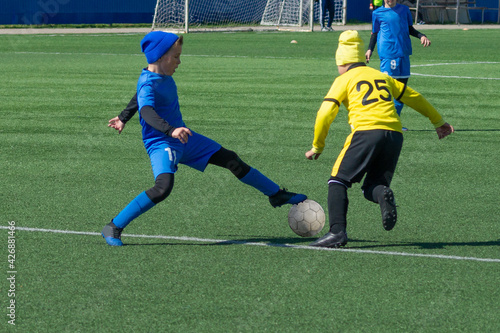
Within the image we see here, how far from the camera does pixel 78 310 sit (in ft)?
16.4

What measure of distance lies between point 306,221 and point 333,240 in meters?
0.40

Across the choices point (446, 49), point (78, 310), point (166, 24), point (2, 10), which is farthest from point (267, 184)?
point (2, 10)

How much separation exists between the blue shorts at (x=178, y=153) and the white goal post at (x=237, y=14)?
30855 mm

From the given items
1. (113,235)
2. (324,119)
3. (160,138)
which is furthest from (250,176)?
(113,235)

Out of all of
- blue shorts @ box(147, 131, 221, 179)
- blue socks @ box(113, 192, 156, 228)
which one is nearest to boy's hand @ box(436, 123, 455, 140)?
blue shorts @ box(147, 131, 221, 179)

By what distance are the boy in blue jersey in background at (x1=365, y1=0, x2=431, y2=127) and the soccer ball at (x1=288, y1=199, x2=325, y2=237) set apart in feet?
18.3

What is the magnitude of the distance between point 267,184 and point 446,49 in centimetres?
2287

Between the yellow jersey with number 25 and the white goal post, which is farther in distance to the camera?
the white goal post

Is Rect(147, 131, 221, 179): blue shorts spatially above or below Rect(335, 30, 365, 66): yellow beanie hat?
below

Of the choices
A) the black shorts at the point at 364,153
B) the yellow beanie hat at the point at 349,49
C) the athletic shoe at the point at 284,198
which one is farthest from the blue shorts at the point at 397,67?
the black shorts at the point at 364,153

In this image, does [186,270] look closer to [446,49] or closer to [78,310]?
[78,310]

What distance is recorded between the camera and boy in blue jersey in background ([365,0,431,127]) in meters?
11.9

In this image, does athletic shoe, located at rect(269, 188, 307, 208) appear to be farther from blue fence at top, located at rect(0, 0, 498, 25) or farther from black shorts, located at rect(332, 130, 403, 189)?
blue fence at top, located at rect(0, 0, 498, 25)

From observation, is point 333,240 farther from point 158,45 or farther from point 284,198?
point 158,45
